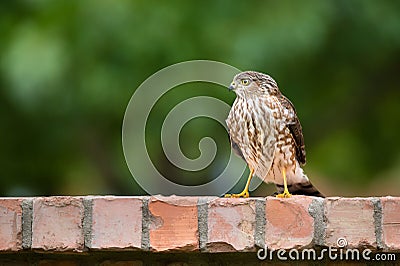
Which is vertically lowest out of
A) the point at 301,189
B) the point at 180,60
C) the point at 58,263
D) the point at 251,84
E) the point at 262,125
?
the point at 58,263

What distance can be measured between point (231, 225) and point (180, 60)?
405 centimetres

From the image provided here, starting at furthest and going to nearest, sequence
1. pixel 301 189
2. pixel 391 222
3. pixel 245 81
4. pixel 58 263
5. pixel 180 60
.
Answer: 1. pixel 180 60
2. pixel 301 189
3. pixel 245 81
4. pixel 58 263
5. pixel 391 222

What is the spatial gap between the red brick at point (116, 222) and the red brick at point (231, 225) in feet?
0.59

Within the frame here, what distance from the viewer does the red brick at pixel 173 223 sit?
2316mm

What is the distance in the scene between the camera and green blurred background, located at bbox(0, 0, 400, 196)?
20.8 feet

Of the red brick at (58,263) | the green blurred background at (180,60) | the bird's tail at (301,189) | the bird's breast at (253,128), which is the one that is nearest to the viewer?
the red brick at (58,263)

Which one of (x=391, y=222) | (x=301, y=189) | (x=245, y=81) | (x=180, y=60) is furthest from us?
(x=180, y=60)

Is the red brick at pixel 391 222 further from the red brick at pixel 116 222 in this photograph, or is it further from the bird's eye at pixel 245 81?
the bird's eye at pixel 245 81

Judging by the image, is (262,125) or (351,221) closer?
(351,221)

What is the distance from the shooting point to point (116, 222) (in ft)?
7.64

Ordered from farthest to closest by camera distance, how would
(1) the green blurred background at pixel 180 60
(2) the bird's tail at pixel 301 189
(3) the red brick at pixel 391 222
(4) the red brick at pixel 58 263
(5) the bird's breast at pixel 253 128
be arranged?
1. (1) the green blurred background at pixel 180 60
2. (2) the bird's tail at pixel 301 189
3. (5) the bird's breast at pixel 253 128
4. (4) the red brick at pixel 58 263
5. (3) the red brick at pixel 391 222

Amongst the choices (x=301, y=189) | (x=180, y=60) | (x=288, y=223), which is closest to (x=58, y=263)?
(x=288, y=223)

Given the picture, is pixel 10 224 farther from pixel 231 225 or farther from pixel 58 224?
pixel 231 225

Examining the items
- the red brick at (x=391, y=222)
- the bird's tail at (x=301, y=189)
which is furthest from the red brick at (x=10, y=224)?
the bird's tail at (x=301, y=189)
